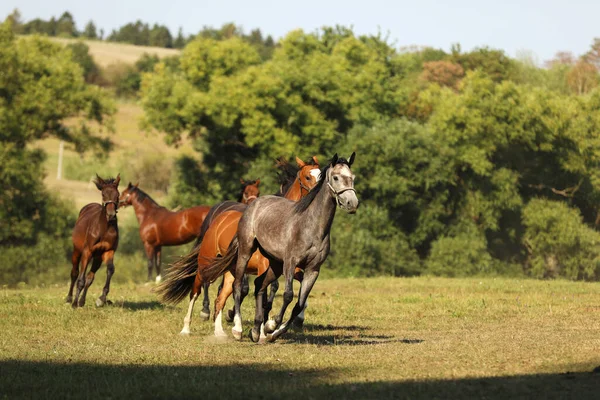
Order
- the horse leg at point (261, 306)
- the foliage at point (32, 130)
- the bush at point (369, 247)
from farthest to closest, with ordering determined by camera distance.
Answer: the foliage at point (32, 130)
the bush at point (369, 247)
the horse leg at point (261, 306)

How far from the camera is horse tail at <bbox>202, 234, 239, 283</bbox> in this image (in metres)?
14.3

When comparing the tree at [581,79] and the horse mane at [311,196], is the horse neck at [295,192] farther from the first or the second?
the tree at [581,79]

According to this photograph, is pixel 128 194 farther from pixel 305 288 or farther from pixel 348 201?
pixel 348 201

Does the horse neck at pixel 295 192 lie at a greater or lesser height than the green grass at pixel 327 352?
greater

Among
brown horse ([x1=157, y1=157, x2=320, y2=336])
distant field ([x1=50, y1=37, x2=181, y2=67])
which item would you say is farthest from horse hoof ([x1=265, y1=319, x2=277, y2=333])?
distant field ([x1=50, y1=37, x2=181, y2=67])

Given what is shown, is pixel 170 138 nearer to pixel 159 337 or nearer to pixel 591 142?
pixel 591 142

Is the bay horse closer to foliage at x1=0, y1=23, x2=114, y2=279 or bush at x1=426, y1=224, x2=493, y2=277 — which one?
bush at x1=426, y1=224, x2=493, y2=277

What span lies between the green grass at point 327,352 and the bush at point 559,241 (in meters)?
24.6

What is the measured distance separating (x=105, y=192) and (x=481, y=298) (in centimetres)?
854

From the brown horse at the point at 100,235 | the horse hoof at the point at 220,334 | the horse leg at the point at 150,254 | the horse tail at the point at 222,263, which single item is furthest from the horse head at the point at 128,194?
the horse hoof at the point at 220,334

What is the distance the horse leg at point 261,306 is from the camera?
1355 centimetres

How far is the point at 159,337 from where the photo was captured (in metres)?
14.8

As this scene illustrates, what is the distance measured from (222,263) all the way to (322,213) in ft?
6.99

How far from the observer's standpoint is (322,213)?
42.4 ft
